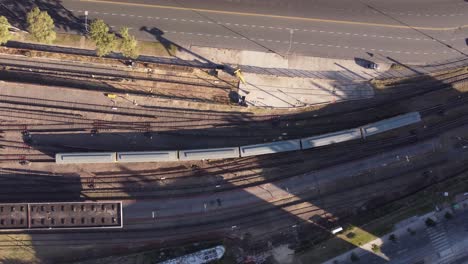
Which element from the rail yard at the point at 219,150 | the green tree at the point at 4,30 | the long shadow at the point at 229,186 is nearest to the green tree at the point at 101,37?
the rail yard at the point at 219,150

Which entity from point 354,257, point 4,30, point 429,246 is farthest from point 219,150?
point 4,30

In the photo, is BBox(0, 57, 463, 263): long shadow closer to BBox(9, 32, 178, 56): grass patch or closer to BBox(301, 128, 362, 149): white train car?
BBox(301, 128, 362, 149): white train car

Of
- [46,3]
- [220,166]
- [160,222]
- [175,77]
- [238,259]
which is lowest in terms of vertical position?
[238,259]

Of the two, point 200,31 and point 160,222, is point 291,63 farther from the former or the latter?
point 160,222

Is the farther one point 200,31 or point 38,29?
point 200,31

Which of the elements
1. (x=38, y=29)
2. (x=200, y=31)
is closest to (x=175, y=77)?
(x=200, y=31)

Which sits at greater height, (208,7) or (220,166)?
(208,7)

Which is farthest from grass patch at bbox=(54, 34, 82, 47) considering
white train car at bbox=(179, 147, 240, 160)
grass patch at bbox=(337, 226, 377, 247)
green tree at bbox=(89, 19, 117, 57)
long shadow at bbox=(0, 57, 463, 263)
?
grass patch at bbox=(337, 226, 377, 247)
